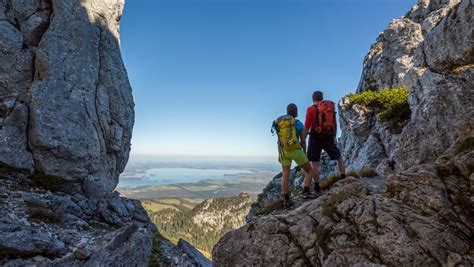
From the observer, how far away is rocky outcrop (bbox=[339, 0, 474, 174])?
44.5 ft

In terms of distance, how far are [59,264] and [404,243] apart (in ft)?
42.1

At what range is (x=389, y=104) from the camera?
27.7 metres

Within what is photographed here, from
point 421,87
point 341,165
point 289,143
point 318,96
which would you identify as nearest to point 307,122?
point 318,96

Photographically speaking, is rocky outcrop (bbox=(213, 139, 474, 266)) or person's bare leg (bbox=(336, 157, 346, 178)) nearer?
rocky outcrop (bbox=(213, 139, 474, 266))

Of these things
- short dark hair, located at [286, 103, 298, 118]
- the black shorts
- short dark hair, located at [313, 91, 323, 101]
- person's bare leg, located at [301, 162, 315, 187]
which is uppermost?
short dark hair, located at [313, 91, 323, 101]

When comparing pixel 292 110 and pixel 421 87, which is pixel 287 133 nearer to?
pixel 292 110

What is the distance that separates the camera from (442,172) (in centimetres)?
813

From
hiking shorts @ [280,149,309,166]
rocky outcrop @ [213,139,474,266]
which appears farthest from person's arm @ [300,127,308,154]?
rocky outcrop @ [213,139,474,266]

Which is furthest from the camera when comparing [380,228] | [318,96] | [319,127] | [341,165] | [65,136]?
[65,136]

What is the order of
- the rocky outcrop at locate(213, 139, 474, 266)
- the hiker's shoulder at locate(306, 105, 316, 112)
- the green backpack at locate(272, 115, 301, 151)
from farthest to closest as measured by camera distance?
the hiker's shoulder at locate(306, 105, 316, 112)
the green backpack at locate(272, 115, 301, 151)
the rocky outcrop at locate(213, 139, 474, 266)

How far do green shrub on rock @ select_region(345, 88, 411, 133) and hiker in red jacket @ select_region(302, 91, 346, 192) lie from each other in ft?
45.3

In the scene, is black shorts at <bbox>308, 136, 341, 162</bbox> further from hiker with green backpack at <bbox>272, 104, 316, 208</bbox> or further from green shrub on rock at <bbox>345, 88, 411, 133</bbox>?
green shrub on rock at <bbox>345, 88, 411, 133</bbox>

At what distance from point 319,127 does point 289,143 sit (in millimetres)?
1652

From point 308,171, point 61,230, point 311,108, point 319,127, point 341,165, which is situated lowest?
point 61,230
